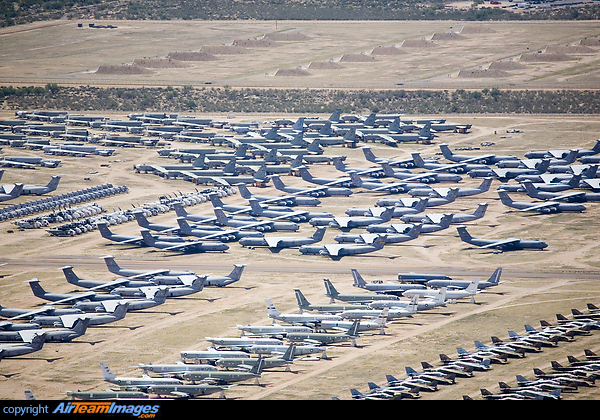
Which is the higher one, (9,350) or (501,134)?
(9,350)

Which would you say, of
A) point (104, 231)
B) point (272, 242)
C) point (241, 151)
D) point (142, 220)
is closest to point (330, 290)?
point (272, 242)

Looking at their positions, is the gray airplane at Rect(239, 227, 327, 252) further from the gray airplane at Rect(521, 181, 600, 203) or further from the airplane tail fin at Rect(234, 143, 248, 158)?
the airplane tail fin at Rect(234, 143, 248, 158)

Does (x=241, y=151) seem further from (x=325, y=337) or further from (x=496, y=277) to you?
(x=325, y=337)

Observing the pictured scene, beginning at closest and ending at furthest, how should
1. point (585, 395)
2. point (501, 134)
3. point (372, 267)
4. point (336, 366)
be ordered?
point (585, 395) → point (336, 366) → point (372, 267) → point (501, 134)
